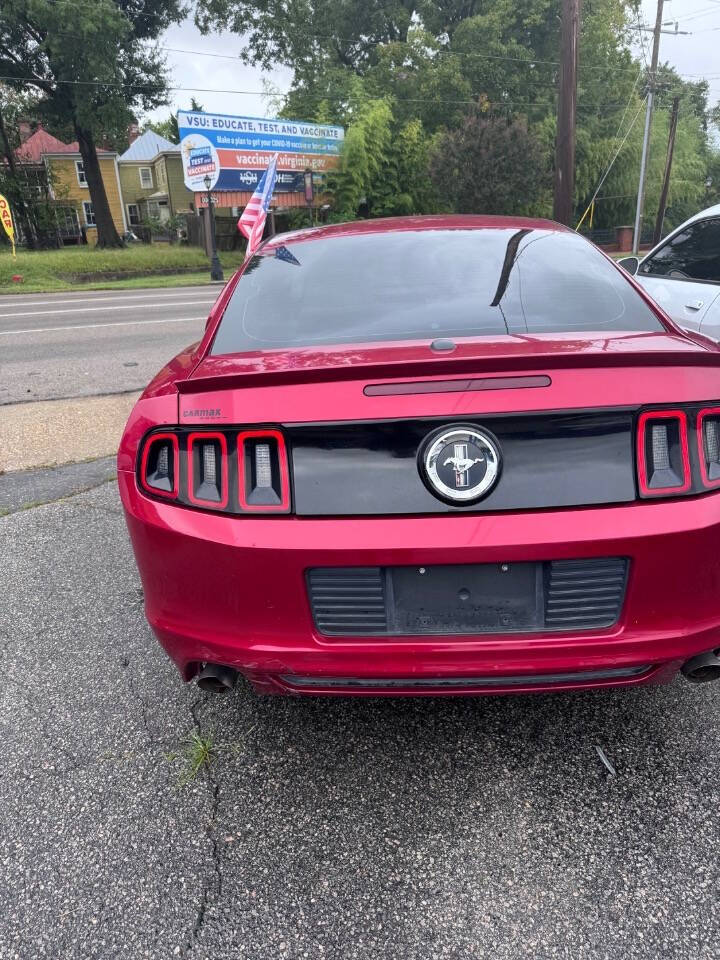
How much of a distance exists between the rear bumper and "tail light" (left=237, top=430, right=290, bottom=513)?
0.05m

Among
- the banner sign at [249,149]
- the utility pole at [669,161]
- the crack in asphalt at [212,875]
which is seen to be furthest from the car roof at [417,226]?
the utility pole at [669,161]

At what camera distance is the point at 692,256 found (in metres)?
5.46

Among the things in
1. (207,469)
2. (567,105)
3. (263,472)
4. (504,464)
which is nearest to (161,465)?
(207,469)

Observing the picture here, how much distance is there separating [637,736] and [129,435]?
72.3 inches

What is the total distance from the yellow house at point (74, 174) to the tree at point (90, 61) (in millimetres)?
16248

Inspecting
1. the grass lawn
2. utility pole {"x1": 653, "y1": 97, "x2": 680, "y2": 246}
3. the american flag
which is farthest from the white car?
utility pole {"x1": 653, "y1": 97, "x2": 680, "y2": 246}

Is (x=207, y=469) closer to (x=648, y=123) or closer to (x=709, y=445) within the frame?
(x=709, y=445)

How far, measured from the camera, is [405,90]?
39500mm

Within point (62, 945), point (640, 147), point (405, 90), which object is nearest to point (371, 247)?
point (62, 945)

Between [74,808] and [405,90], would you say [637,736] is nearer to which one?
[74,808]

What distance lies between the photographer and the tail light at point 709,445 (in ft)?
5.95

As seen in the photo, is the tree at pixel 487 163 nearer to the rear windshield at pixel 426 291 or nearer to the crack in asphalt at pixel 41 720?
the rear windshield at pixel 426 291

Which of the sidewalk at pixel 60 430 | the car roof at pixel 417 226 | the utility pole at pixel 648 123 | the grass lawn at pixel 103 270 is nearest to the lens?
the car roof at pixel 417 226

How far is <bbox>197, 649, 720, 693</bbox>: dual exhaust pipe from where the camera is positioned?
1.91 meters
